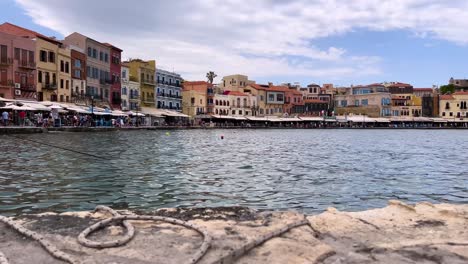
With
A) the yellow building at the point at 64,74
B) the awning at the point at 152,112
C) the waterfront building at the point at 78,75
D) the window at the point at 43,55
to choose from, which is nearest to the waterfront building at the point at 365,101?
the awning at the point at 152,112

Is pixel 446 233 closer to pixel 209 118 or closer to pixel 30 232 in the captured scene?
pixel 30 232

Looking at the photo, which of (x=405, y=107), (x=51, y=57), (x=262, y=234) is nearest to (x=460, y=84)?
(x=405, y=107)

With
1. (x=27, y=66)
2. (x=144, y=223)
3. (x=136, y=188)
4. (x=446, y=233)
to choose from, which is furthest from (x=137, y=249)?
(x=27, y=66)

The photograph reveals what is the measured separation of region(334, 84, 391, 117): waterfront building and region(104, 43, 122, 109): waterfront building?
66920mm

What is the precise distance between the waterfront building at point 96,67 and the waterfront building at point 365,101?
70563 millimetres

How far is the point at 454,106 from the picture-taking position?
113375 mm

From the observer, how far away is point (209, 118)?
300ft

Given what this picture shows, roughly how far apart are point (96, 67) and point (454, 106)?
289ft

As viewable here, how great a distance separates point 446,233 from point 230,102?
9855cm

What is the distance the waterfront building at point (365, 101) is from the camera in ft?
380

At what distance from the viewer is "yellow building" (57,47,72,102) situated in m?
55.5

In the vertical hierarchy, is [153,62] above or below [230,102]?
above

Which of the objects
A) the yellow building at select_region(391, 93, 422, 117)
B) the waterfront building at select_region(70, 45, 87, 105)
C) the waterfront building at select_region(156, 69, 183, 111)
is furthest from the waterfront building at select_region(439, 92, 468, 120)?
the waterfront building at select_region(70, 45, 87, 105)

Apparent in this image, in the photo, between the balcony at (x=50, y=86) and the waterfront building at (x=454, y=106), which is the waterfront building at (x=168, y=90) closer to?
the balcony at (x=50, y=86)
